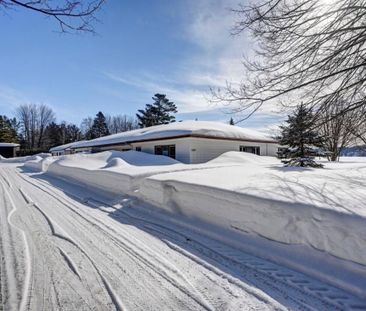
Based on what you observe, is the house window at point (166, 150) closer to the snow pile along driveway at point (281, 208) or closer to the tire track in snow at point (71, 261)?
the snow pile along driveway at point (281, 208)

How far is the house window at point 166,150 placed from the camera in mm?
19145

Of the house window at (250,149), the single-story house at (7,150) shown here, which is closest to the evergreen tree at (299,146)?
the house window at (250,149)

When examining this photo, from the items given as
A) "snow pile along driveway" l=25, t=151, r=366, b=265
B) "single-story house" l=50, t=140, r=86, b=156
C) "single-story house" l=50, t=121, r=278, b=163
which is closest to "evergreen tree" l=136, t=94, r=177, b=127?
"single-story house" l=50, t=140, r=86, b=156

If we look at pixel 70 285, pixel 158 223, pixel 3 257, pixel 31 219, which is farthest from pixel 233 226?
pixel 31 219


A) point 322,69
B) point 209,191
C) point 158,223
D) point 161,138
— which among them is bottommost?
point 158,223

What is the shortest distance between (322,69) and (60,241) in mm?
6571

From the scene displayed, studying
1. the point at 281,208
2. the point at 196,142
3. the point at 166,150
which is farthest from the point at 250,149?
the point at 281,208

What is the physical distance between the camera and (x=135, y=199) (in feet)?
27.4

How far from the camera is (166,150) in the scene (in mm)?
19719

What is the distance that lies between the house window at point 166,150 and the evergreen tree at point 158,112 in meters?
34.4

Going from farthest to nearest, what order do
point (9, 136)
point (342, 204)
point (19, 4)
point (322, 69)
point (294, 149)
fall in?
point (9, 136)
point (294, 149)
point (322, 69)
point (342, 204)
point (19, 4)

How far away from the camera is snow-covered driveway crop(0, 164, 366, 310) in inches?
121

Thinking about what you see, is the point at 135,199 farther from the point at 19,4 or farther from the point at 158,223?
the point at 19,4

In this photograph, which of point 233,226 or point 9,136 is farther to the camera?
point 9,136
